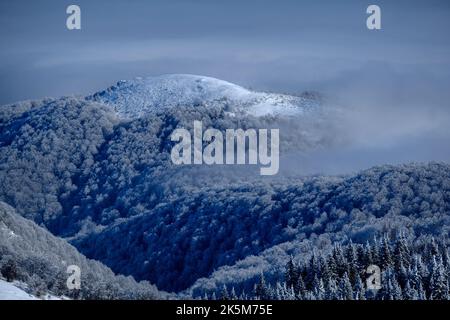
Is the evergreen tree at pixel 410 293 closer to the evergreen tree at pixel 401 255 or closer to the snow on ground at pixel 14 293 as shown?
the evergreen tree at pixel 401 255

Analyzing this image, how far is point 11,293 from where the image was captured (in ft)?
168

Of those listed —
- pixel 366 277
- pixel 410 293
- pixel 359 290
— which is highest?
pixel 410 293

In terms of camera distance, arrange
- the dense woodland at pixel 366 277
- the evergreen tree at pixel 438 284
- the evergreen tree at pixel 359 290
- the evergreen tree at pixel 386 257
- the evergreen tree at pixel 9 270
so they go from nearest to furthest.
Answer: the evergreen tree at pixel 9 270 → the evergreen tree at pixel 438 284 → the evergreen tree at pixel 359 290 → the dense woodland at pixel 366 277 → the evergreen tree at pixel 386 257

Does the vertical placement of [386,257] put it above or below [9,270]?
below

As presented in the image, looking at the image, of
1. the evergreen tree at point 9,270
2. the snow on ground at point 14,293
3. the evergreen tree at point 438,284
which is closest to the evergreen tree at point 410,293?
the evergreen tree at point 438,284

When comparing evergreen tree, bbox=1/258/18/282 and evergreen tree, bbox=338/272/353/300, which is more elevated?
evergreen tree, bbox=1/258/18/282

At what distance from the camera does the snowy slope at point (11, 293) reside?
49656 millimetres

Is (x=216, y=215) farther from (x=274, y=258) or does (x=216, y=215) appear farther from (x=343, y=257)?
(x=343, y=257)

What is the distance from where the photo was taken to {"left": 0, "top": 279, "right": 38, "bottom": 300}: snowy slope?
49.7 meters

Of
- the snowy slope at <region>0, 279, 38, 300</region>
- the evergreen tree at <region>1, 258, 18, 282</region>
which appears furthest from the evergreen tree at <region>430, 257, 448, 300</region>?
the evergreen tree at <region>1, 258, 18, 282</region>

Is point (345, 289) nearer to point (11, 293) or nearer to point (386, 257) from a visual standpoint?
point (386, 257)

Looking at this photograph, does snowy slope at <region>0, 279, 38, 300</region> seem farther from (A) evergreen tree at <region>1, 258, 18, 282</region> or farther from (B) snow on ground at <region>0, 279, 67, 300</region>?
(A) evergreen tree at <region>1, 258, 18, 282</region>

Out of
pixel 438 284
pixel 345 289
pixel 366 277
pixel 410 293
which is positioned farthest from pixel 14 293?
pixel 366 277
